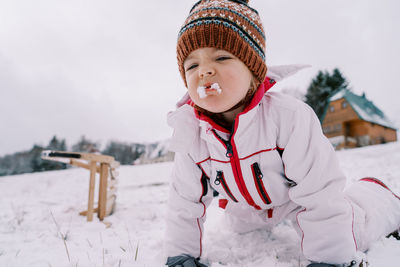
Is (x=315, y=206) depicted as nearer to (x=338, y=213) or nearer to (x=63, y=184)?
(x=338, y=213)

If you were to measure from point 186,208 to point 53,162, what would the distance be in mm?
26519

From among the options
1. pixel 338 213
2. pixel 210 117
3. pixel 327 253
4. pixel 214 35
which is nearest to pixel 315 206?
pixel 338 213

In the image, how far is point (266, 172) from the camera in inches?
52.9

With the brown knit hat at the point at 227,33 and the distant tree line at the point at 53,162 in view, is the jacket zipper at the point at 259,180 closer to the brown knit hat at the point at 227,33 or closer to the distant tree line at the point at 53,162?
the brown knit hat at the point at 227,33

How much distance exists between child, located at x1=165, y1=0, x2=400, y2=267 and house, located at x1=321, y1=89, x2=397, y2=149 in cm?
1736

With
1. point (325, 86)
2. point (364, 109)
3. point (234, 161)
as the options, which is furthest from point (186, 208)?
point (325, 86)

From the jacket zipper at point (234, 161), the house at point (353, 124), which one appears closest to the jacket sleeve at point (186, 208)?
the jacket zipper at point (234, 161)

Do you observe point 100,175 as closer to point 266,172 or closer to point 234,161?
point 234,161

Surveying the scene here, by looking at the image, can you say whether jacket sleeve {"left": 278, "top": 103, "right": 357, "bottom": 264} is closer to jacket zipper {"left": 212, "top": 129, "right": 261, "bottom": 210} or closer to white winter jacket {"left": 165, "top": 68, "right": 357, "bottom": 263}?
white winter jacket {"left": 165, "top": 68, "right": 357, "bottom": 263}

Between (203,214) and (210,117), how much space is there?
0.66 metres

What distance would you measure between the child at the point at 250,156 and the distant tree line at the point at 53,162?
1354 centimetres

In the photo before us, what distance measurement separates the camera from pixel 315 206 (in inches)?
46.7

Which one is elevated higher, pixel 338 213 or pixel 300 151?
pixel 300 151

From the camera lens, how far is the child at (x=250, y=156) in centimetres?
119
